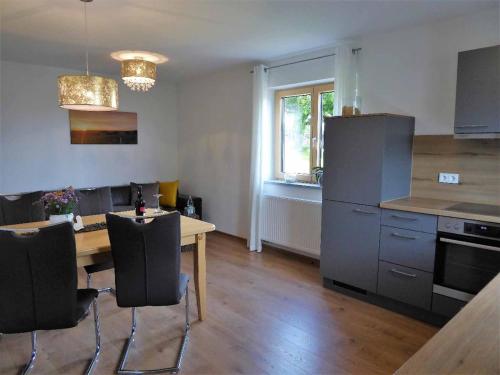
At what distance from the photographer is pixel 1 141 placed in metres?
4.86

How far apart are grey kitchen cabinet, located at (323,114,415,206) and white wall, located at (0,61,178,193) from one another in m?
3.69

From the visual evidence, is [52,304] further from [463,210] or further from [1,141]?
Answer: [1,141]

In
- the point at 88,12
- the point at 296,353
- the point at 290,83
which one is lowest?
the point at 296,353

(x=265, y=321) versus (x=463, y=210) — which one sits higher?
(x=463, y=210)

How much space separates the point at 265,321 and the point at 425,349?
2.11m

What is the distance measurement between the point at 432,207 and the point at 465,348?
82.9 inches

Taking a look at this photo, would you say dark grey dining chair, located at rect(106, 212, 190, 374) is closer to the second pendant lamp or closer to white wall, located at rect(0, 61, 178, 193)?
the second pendant lamp

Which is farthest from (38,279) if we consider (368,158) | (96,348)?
(368,158)

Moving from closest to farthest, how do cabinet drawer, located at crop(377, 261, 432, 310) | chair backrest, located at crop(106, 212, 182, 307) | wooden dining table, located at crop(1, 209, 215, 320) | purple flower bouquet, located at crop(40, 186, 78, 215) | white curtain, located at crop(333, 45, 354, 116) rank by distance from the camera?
chair backrest, located at crop(106, 212, 182, 307) → wooden dining table, located at crop(1, 209, 215, 320) → purple flower bouquet, located at crop(40, 186, 78, 215) → cabinet drawer, located at crop(377, 261, 432, 310) → white curtain, located at crop(333, 45, 354, 116)

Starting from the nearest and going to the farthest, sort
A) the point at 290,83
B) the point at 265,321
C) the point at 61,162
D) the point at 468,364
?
the point at 468,364 < the point at 265,321 < the point at 290,83 < the point at 61,162

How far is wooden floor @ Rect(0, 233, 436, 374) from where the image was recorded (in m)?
2.36

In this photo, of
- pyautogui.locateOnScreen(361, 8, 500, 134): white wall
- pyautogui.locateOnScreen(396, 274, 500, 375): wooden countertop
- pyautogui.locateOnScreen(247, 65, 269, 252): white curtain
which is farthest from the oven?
pyautogui.locateOnScreen(247, 65, 269, 252): white curtain

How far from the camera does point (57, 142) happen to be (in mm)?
5328

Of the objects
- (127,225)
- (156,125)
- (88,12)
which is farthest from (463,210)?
(156,125)
